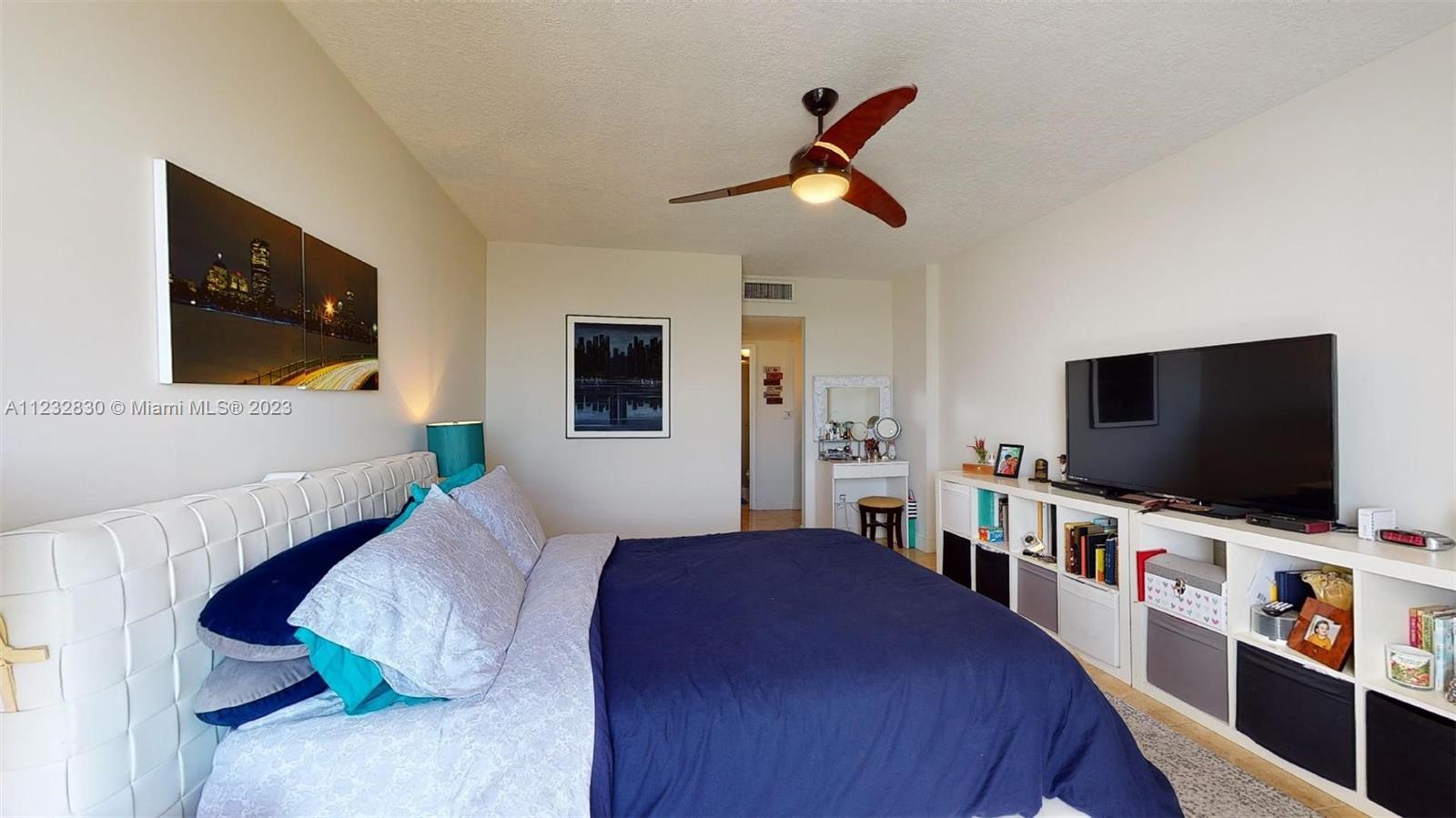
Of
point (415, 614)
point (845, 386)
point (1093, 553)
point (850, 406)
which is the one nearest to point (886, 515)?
point (850, 406)

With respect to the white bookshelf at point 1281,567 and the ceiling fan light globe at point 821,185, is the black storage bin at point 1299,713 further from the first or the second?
the ceiling fan light globe at point 821,185

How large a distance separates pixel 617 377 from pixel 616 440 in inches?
19.4

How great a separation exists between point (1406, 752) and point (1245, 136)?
2334 millimetres

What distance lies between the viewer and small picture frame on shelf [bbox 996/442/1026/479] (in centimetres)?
357

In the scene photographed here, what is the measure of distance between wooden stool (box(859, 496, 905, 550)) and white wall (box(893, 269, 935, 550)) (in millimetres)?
210

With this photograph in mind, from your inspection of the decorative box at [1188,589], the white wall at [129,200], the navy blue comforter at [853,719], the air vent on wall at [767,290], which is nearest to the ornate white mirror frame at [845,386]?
the air vent on wall at [767,290]

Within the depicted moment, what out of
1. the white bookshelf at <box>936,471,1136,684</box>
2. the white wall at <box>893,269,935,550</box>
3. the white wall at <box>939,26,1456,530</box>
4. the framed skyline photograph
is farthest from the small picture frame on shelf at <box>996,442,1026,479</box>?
the framed skyline photograph

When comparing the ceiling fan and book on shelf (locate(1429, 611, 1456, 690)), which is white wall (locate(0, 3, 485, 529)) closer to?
the ceiling fan

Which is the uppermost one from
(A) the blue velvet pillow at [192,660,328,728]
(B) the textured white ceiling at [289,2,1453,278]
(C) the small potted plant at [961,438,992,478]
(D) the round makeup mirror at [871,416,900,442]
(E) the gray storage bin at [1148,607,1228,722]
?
(B) the textured white ceiling at [289,2,1453,278]

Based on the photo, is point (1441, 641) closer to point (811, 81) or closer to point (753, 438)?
point (811, 81)

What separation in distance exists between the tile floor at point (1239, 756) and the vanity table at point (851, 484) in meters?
2.46

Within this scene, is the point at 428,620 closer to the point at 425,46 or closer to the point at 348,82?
the point at 425,46

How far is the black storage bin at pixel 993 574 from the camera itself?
3.32m

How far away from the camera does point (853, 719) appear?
1327 mm
